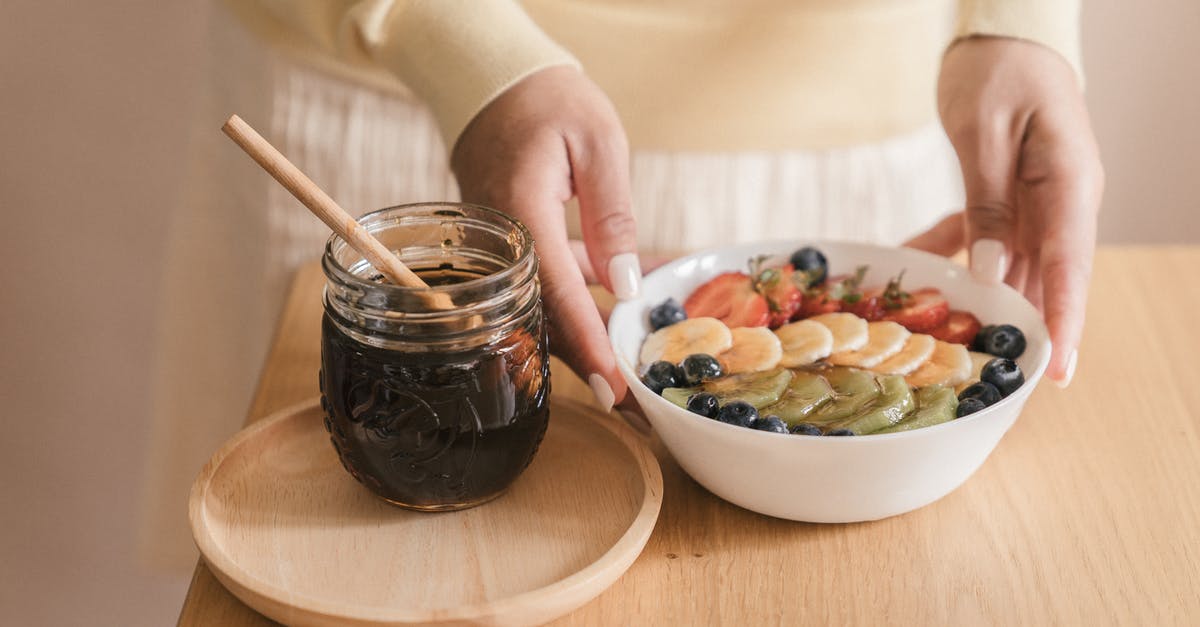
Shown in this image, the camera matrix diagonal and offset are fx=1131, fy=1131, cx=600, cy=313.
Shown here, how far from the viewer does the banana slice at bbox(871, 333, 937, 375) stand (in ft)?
3.32

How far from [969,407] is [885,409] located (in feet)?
0.22

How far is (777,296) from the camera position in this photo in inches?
44.0

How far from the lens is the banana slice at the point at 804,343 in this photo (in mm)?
1028

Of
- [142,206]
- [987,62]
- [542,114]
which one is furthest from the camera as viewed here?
[142,206]

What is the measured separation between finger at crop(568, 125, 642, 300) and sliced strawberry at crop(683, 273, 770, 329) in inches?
2.7

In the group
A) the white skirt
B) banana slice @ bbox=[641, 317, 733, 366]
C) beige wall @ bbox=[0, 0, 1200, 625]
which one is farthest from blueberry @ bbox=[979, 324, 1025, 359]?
beige wall @ bbox=[0, 0, 1200, 625]

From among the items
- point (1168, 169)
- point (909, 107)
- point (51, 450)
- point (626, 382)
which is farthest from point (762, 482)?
point (1168, 169)

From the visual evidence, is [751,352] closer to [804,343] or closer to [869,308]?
[804,343]

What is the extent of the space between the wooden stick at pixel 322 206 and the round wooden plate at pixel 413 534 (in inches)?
7.8

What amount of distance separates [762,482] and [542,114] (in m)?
0.44

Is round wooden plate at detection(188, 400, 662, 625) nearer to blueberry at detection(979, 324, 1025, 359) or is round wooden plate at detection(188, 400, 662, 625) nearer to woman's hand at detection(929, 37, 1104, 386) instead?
blueberry at detection(979, 324, 1025, 359)

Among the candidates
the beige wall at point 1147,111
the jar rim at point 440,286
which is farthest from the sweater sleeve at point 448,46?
the beige wall at point 1147,111

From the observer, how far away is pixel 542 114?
1.12 m

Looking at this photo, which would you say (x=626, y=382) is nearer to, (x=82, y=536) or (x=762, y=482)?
(x=762, y=482)
